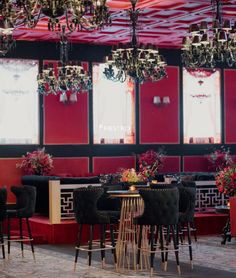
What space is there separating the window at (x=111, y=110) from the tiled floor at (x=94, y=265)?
5.83 meters

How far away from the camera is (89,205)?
9.04m

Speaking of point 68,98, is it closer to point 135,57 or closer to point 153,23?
point 153,23

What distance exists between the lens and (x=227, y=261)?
33.3ft

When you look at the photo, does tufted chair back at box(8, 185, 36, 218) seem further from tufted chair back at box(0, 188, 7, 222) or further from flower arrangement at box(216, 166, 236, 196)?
flower arrangement at box(216, 166, 236, 196)

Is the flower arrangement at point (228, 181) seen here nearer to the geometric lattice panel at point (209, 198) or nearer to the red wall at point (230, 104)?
the geometric lattice panel at point (209, 198)

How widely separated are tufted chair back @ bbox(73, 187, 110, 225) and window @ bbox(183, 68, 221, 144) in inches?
365

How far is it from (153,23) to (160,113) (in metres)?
3.46

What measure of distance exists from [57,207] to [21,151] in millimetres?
4275

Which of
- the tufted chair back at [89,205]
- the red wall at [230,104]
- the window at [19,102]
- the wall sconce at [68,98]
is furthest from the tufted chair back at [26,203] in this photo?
the red wall at [230,104]

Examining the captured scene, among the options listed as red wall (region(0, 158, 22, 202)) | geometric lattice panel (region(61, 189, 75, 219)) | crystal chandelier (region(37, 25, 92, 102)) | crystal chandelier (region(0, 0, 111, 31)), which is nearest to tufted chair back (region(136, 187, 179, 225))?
crystal chandelier (region(0, 0, 111, 31))

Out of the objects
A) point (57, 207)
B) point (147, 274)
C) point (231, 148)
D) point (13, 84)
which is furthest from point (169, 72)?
point (147, 274)

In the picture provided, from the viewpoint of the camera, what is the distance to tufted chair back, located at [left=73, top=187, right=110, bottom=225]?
9.02 metres

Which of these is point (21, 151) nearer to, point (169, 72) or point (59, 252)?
point (169, 72)

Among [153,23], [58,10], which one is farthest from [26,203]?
[153,23]
